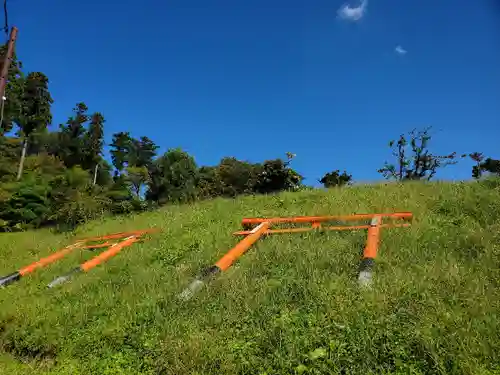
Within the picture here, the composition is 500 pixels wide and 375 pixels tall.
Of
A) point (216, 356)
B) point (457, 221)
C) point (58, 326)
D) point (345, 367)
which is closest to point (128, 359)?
point (216, 356)

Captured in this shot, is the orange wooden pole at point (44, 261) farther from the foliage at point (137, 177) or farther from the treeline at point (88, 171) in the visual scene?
the foliage at point (137, 177)

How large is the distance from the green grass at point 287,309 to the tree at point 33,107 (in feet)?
142

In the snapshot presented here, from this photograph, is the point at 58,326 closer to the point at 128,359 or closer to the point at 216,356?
the point at 128,359

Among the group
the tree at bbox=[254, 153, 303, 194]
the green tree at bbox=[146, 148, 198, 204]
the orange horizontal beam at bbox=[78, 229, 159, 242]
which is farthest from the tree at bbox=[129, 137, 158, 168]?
the orange horizontal beam at bbox=[78, 229, 159, 242]

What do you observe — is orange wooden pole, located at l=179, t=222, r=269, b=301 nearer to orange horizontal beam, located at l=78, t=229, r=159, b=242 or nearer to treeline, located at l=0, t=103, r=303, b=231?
orange horizontal beam, located at l=78, t=229, r=159, b=242

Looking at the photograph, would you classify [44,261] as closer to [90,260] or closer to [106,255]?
[90,260]

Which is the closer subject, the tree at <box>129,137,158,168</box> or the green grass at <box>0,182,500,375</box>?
the green grass at <box>0,182,500,375</box>

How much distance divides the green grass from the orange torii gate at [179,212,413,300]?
0.21m

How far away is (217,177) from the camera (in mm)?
47875

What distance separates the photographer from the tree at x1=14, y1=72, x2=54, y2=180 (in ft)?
155

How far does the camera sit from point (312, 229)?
9344 mm

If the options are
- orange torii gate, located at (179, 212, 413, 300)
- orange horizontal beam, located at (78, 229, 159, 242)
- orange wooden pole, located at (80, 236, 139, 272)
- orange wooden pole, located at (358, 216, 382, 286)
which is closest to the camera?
orange wooden pole, located at (358, 216, 382, 286)

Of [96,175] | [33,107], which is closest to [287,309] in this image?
[33,107]

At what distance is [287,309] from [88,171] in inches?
2078
